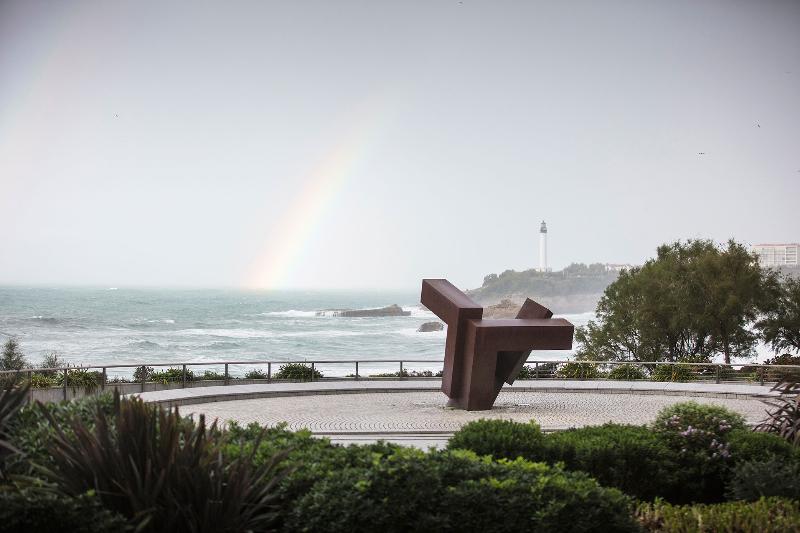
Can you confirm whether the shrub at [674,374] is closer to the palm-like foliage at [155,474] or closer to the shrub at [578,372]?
the shrub at [578,372]

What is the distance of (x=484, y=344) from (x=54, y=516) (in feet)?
43.3

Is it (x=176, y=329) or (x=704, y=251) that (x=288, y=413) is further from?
(x=176, y=329)

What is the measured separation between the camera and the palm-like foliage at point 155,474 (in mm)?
6781

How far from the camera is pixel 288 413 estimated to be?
19.2 meters

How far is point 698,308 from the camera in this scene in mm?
45250

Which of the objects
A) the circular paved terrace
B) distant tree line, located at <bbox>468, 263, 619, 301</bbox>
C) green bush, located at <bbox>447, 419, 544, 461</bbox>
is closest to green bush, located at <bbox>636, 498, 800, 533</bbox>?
green bush, located at <bbox>447, 419, 544, 461</bbox>

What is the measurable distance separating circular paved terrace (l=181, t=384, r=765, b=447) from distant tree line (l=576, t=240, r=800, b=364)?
22.7 metres

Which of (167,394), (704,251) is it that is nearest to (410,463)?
(167,394)

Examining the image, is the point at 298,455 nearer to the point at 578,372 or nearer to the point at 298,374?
the point at 298,374

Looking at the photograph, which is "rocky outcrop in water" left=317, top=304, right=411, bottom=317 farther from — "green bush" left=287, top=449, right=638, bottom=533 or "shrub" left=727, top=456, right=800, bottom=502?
"green bush" left=287, top=449, right=638, bottom=533

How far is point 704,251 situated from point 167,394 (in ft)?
114

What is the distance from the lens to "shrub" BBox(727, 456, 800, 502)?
31.7ft

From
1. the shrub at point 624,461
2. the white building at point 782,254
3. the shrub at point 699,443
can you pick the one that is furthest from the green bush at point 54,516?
the white building at point 782,254

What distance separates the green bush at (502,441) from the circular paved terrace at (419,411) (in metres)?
4.45
